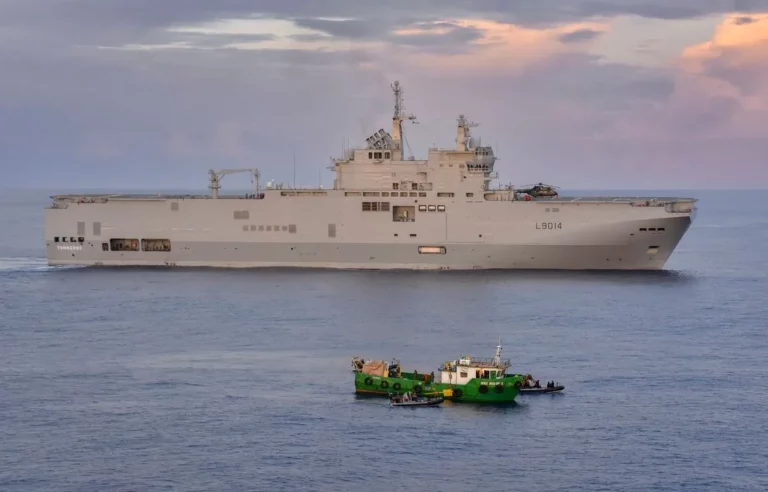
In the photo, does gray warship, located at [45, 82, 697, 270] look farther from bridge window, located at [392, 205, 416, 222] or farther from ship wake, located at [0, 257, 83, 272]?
ship wake, located at [0, 257, 83, 272]

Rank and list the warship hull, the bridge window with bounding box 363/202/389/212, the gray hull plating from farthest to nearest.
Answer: the bridge window with bounding box 363/202/389/212 < the gray hull plating < the warship hull

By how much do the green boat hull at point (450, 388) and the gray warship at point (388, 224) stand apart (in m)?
25.5

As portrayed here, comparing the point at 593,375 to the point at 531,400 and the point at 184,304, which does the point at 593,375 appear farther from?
the point at 184,304

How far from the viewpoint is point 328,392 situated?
35094 mm

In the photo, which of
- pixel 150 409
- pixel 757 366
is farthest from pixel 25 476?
pixel 757 366

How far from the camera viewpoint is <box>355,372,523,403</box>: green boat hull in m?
34.5

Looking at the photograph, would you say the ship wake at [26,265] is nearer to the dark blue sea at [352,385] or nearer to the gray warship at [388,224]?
the gray warship at [388,224]

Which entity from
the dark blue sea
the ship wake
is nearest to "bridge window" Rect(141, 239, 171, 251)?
the ship wake

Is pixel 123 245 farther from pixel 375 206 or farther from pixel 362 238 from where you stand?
pixel 375 206

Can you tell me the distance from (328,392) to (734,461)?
1215 cm

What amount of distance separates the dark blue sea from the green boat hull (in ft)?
1.89

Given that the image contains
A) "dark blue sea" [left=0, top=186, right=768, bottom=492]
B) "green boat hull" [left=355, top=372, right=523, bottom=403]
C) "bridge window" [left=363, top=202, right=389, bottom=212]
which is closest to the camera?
"dark blue sea" [left=0, top=186, right=768, bottom=492]

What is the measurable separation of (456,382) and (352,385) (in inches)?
132

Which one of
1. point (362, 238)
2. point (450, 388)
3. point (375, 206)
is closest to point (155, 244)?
point (362, 238)
